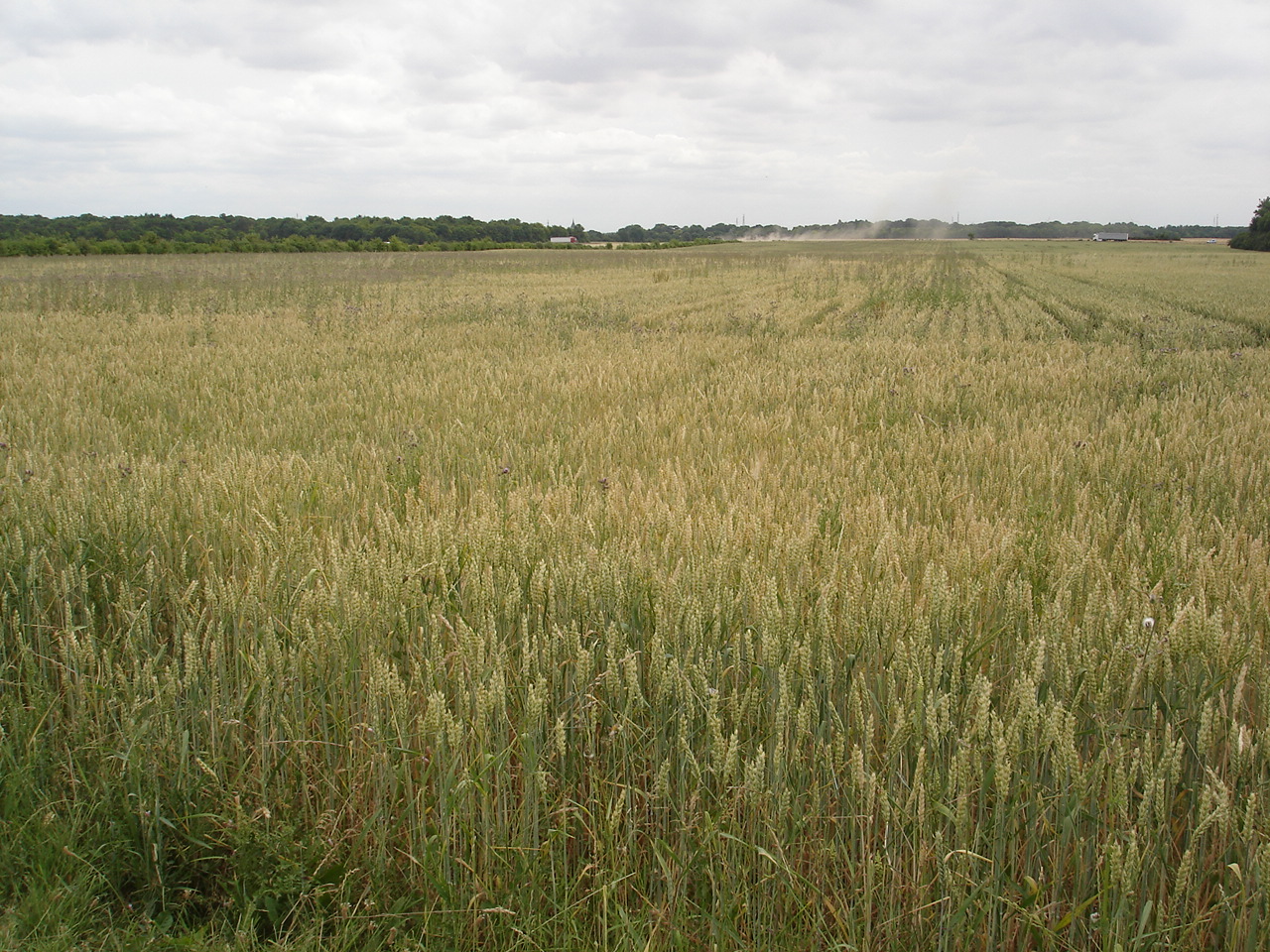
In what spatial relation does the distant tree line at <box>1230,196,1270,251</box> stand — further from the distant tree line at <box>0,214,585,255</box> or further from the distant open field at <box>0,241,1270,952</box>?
the distant open field at <box>0,241,1270,952</box>

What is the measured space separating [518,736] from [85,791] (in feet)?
4.15

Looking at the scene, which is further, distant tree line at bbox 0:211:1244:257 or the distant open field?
distant tree line at bbox 0:211:1244:257

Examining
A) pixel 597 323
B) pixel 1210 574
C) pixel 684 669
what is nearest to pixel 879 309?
pixel 597 323

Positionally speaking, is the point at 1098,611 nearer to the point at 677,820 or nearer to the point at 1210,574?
the point at 1210,574

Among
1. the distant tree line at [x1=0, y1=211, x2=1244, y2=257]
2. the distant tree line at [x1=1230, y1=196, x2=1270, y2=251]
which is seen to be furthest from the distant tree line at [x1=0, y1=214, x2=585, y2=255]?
the distant tree line at [x1=1230, y1=196, x2=1270, y2=251]

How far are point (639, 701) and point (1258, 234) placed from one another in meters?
83.9

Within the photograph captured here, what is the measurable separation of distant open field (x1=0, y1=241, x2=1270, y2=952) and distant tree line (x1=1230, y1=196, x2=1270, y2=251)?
77.5 meters

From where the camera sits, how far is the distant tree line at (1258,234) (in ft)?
206

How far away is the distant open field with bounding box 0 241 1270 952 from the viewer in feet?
5.50

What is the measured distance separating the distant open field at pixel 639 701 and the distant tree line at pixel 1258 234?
77.5 m

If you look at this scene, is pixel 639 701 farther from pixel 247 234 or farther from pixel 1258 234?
pixel 1258 234

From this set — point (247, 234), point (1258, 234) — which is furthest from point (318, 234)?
point (1258, 234)

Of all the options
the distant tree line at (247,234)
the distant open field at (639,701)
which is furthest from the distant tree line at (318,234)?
the distant open field at (639,701)

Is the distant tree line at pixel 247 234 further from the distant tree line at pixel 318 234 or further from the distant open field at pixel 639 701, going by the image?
the distant open field at pixel 639 701
